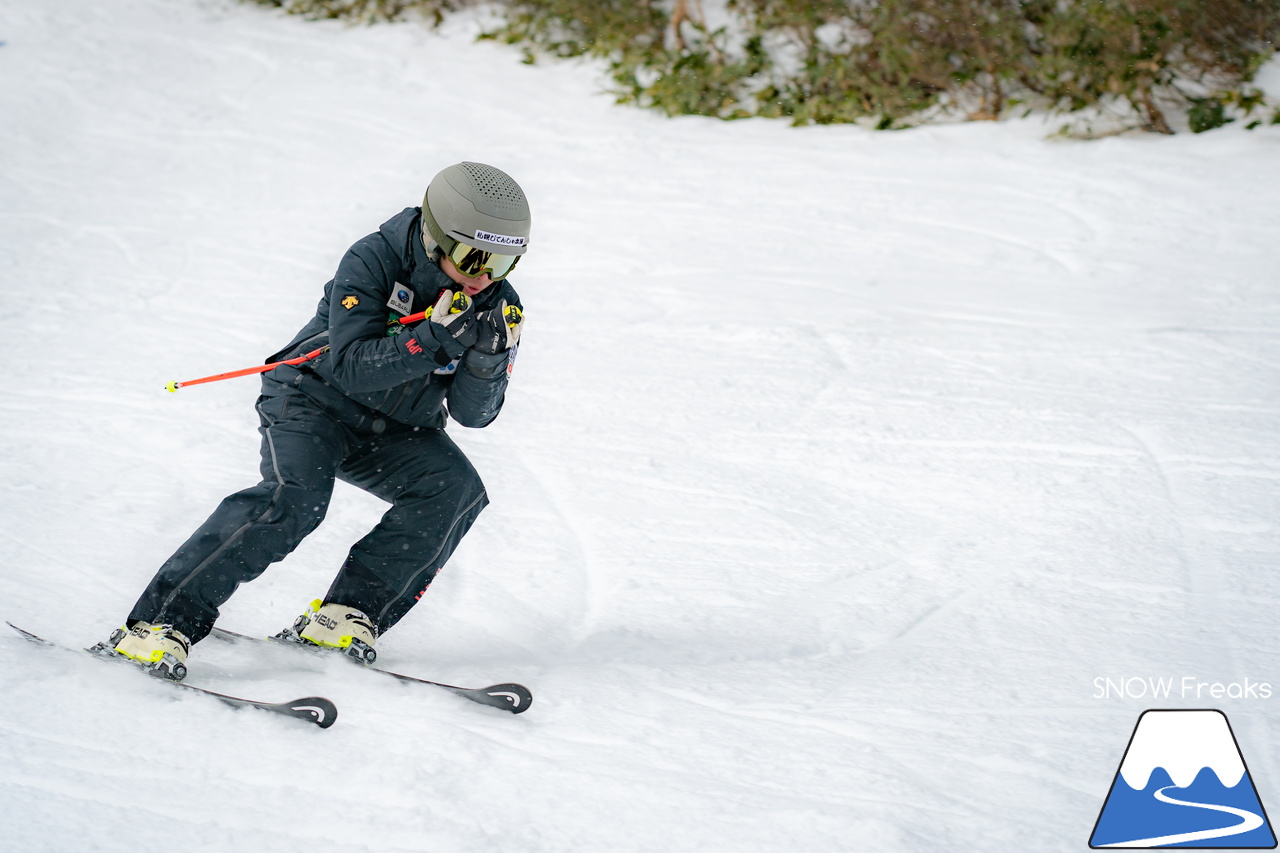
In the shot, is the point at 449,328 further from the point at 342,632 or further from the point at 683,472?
the point at 683,472

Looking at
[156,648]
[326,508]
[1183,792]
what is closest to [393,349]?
[326,508]

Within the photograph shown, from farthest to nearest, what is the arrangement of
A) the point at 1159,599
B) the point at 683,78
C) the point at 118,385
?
the point at 683,78 → the point at 118,385 → the point at 1159,599

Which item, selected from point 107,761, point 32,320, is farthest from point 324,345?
point 32,320

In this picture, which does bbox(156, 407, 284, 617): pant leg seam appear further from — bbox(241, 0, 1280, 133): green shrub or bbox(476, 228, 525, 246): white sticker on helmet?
bbox(241, 0, 1280, 133): green shrub

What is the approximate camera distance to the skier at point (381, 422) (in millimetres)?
2998

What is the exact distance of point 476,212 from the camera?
2980 mm

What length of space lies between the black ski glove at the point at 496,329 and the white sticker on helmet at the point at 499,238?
0.18 meters

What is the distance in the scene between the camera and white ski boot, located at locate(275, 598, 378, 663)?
3.28m

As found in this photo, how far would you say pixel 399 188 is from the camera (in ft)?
28.7

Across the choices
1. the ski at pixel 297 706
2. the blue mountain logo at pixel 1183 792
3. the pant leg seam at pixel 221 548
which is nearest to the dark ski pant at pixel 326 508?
the pant leg seam at pixel 221 548

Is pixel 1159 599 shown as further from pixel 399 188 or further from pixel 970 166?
pixel 399 188

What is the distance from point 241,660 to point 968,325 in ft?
15.6

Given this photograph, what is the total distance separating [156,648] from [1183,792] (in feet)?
9.61

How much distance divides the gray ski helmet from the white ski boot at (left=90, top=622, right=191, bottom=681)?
4.61 feet
